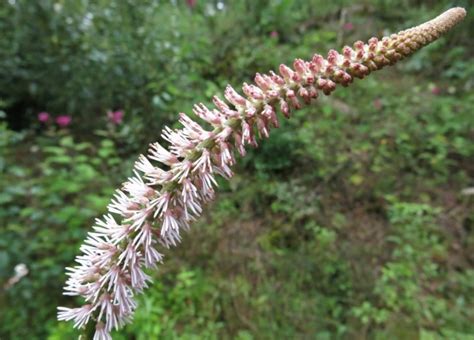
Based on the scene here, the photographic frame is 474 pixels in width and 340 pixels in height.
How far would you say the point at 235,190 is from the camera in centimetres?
518

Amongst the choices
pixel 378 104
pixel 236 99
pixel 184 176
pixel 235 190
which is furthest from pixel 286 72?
pixel 378 104

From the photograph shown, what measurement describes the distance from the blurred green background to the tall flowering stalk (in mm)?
1937

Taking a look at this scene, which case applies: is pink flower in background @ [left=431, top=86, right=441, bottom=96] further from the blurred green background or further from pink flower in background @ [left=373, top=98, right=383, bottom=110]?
pink flower in background @ [left=373, top=98, right=383, bottom=110]

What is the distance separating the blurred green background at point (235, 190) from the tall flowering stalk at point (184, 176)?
6.35 ft

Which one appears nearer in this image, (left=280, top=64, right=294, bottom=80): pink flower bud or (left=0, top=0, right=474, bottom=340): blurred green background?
(left=280, top=64, right=294, bottom=80): pink flower bud

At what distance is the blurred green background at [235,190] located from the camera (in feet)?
10.9

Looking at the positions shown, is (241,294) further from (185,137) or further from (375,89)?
(375,89)

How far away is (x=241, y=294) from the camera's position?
3943 mm

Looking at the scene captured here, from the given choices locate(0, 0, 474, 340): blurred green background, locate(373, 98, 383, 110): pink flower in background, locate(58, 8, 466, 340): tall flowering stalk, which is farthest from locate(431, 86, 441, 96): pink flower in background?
locate(58, 8, 466, 340): tall flowering stalk

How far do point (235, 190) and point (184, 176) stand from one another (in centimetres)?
408

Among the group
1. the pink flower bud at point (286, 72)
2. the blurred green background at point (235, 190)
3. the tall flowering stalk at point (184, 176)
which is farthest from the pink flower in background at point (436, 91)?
the pink flower bud at point (286, 72)

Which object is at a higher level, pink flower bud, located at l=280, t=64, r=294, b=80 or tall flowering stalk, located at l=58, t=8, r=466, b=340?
pink flower bud, located at l=280, t=64, r=294, b=80

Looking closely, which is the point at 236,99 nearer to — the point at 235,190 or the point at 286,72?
the point at 286,72

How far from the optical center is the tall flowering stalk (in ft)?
3.67
